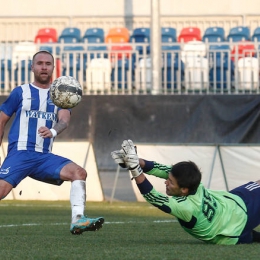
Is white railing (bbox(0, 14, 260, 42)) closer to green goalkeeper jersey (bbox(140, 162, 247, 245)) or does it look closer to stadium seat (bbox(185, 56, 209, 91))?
stadium seat (bbox(185, 56, 209, 91))

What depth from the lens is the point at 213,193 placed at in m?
8.05

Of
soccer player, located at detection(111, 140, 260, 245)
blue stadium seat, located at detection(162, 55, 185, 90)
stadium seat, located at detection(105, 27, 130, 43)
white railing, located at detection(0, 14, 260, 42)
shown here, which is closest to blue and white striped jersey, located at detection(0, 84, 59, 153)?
soccer player, located at detection(111, 140, 260, 245)

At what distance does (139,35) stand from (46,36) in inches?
104

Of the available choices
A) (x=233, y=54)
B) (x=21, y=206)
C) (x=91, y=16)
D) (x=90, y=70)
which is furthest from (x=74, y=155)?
(x=91, y=16)

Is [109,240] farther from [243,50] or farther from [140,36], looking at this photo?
[140,36]

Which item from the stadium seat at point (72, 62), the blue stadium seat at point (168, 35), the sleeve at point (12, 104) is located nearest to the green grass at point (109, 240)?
the sleeve at point (12, 104)

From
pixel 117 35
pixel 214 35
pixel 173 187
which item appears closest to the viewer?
pixel 173 187

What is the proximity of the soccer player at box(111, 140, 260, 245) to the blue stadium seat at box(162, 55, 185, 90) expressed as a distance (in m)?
11.9

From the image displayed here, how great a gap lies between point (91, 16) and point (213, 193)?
1907 centimetres

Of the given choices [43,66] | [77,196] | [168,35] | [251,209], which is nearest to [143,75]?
[168,35]

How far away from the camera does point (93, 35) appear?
23891 mm

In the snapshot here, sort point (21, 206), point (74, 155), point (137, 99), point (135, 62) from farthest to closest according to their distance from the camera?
1. point (135, 62)
2. point (137, 99)
3. point (74, 155)
4. point (21, 206)

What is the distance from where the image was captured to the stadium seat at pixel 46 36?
2409cm
